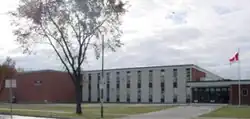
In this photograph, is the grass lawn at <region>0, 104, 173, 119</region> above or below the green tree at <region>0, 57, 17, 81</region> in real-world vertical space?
below

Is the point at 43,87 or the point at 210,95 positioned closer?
the point at 210,95

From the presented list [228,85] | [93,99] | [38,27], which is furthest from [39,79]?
[38,27]

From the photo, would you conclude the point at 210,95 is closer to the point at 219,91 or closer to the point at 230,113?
the point at 219,91

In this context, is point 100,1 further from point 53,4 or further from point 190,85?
point 190,85

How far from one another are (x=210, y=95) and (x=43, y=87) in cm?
3204

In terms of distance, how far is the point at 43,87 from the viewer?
75.0 metres

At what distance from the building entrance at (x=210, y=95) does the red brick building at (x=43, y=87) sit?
88.7 feet

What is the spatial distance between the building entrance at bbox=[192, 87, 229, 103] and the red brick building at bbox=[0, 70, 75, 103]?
27.0m

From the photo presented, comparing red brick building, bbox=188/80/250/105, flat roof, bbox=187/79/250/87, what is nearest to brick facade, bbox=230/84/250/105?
red brick building, bbox=188/80/250/105

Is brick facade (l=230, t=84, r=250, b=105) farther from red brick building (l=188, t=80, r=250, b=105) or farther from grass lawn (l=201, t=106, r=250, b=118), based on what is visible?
grass lawn (l=201, t=106, r=250, b=118)

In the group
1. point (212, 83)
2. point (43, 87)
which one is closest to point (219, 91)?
point (212, 83)

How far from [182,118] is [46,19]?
15149 mm

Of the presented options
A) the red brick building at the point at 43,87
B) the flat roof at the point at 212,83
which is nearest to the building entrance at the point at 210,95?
the flat roof at the point at 212,83

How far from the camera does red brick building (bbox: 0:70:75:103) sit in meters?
75.1
